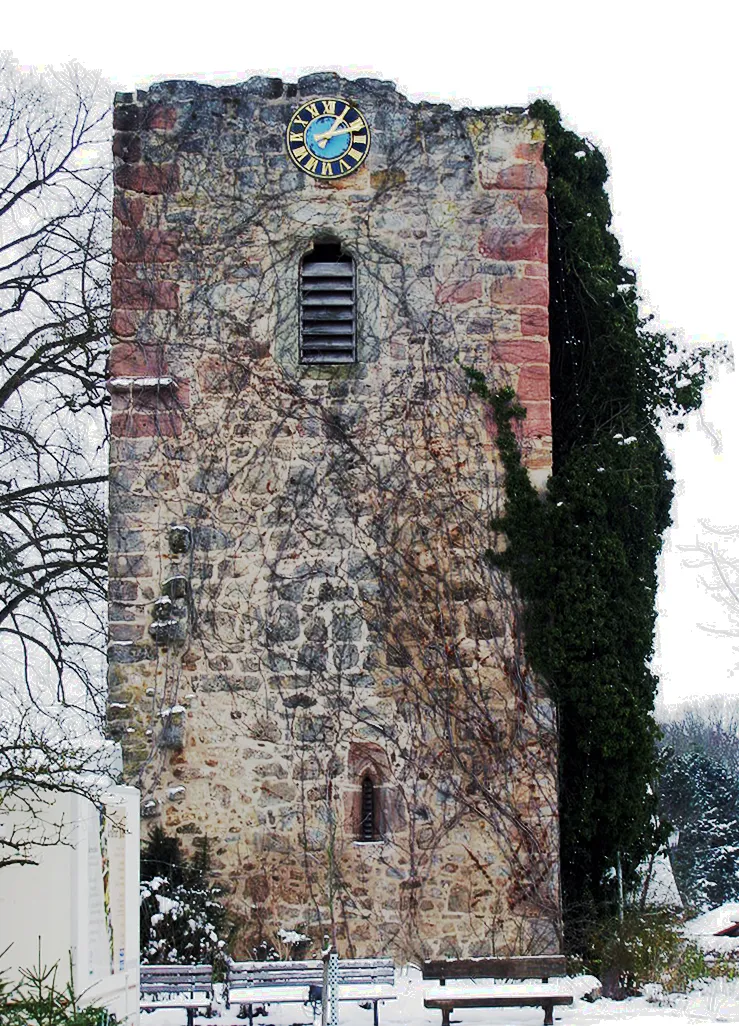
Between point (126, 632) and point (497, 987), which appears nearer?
point (497, 987)

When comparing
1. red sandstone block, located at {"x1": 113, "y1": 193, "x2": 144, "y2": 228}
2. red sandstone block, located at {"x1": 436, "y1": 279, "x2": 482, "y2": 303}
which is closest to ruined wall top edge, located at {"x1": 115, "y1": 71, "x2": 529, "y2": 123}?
red sandstone block, located at {"x1": 113, "y1": 193, "x2": 144, "y2": 228}

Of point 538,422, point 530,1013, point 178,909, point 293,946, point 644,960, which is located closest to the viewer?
point 530,1013

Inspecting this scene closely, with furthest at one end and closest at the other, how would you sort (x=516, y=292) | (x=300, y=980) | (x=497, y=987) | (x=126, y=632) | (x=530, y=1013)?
(x=516, y=292)
(x=126, y=632)
(x=530, y=1013)
(x=300, y=980)
(x=497, y=987)

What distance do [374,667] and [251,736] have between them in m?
1.09

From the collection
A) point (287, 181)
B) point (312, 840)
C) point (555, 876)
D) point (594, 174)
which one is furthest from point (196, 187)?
point (555, 876)

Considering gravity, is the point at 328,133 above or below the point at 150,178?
above

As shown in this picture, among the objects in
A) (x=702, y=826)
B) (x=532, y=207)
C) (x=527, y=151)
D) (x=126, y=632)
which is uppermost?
(x=527, y=151)

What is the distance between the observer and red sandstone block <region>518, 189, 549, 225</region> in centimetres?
1282

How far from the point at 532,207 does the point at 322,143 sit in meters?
1.81

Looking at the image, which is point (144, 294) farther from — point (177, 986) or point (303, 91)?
point (177, 986)

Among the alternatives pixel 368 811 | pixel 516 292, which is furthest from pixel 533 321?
pixel 368 811

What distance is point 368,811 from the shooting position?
1202 cm

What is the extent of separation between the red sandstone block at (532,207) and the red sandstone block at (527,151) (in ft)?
0.96

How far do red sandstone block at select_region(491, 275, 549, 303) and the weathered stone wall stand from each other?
32mm
